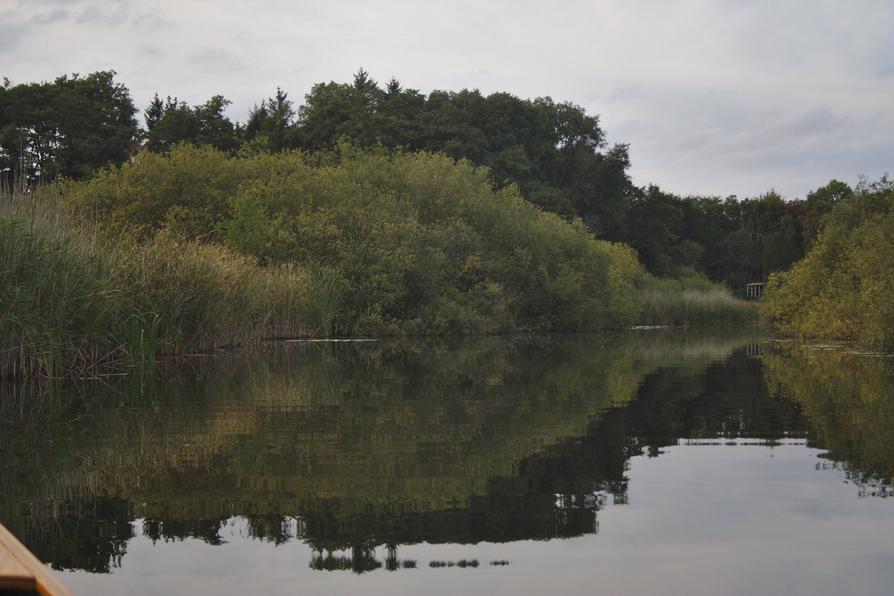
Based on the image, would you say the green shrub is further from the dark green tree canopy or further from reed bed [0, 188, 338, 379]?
the dark green tree canopy

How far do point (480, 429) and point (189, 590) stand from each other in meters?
5.01

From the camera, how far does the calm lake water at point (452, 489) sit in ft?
15.1

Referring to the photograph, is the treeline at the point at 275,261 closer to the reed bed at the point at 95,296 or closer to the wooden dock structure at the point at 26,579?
the reed bed at the point at 95,296

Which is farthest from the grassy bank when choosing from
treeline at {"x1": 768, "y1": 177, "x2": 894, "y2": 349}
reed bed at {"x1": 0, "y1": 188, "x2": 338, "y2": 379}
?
treeline at {"x1": 768, "y1": 177, "x2": 894, "y2": 349}

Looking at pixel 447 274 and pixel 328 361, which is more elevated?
pixel 447 274

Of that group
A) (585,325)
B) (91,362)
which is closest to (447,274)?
(585,325)

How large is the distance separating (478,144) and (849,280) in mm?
41818

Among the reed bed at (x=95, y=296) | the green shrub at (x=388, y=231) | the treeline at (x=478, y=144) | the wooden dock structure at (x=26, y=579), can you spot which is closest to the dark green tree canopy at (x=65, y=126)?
the treeline at (x=478, y=144)

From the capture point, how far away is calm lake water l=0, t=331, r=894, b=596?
4.61 m

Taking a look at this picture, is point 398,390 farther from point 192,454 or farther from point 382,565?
point 382,565

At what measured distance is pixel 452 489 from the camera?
6.32 meters

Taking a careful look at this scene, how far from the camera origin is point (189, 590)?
434 centimetres

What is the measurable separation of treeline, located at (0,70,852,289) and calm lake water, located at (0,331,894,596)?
108ft

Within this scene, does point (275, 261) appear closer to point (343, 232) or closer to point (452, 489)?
point (343, 232)
